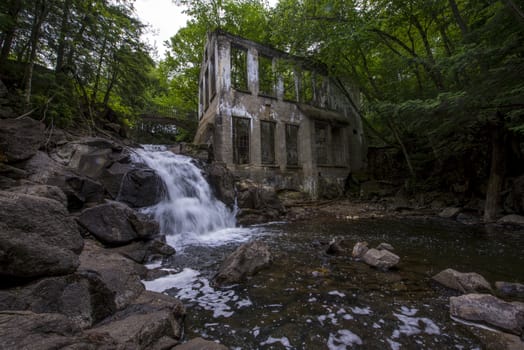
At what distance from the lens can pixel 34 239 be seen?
1.76 m

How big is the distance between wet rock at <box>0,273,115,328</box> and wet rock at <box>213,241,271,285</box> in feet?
4.53

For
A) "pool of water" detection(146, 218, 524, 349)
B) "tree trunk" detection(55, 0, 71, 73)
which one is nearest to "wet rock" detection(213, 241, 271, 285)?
"pool of water" detection(146, 218, 524, 349)

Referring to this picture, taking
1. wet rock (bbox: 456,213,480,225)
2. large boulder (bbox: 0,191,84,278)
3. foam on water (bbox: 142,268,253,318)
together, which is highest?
large boulder (bbox: 0,191,84,278)

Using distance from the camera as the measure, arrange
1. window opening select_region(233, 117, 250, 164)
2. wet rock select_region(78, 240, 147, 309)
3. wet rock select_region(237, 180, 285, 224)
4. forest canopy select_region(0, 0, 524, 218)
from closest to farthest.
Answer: wet rock select_region(78, 240, 147, 309) → forest canopy select_region(0, 0, 524, 218) → wet rock select_region(237, 180, 285, 224) → window opening select_region(233, 117, 250, 164)

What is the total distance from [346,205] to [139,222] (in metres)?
10.9

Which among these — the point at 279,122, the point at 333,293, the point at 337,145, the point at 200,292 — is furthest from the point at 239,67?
the point at 333,293

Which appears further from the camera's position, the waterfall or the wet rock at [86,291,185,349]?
the waterfall

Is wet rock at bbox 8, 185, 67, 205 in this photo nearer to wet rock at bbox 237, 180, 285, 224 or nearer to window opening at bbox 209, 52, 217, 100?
wet rock at bbox 237, 180, 285, 224

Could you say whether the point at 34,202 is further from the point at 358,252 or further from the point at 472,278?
the point at 472,278

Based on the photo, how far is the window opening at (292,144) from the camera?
1491cm

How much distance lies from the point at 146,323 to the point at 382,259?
3315 millimetres

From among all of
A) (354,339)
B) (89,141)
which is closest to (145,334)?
(354,339)

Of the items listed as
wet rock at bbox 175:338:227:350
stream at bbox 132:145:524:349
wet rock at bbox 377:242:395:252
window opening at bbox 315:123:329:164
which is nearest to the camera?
wet rock at bbox 175:338:227:350

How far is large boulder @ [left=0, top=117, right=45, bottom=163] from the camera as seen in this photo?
16.1 ft
